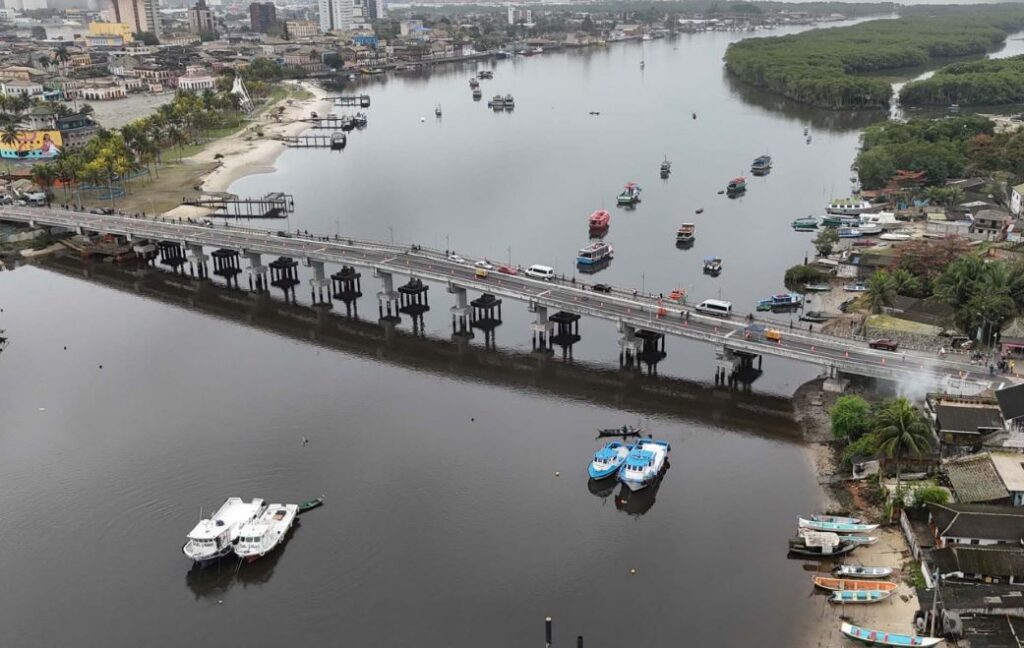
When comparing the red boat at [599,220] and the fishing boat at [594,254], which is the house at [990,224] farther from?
the red boat at [599,220]

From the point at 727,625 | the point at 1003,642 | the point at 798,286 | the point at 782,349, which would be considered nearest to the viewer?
the point at 1003,642

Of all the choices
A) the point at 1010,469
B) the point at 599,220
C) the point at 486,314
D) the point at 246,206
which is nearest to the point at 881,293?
the point at 1010,469

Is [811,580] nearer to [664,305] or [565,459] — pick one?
[565,459]

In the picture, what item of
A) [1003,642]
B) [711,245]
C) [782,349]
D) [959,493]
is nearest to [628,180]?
[711,245]

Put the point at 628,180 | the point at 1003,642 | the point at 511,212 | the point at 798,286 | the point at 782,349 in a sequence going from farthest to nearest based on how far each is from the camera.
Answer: the point at 628,180 → the point at 511,212 → the point at 798,286 → the point at 782,349 → the point at 1003,642

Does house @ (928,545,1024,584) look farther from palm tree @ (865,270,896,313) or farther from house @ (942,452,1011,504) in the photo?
palm tree @ (865,270,896,313)

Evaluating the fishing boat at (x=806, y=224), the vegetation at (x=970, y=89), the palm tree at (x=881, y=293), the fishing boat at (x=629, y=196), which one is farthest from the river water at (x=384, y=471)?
the vegetation at (x=970, y=89)

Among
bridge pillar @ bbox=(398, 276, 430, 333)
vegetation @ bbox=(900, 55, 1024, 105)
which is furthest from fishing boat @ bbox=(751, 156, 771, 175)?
bridge pillar @ bbox=(398, 276, 430, 333)
